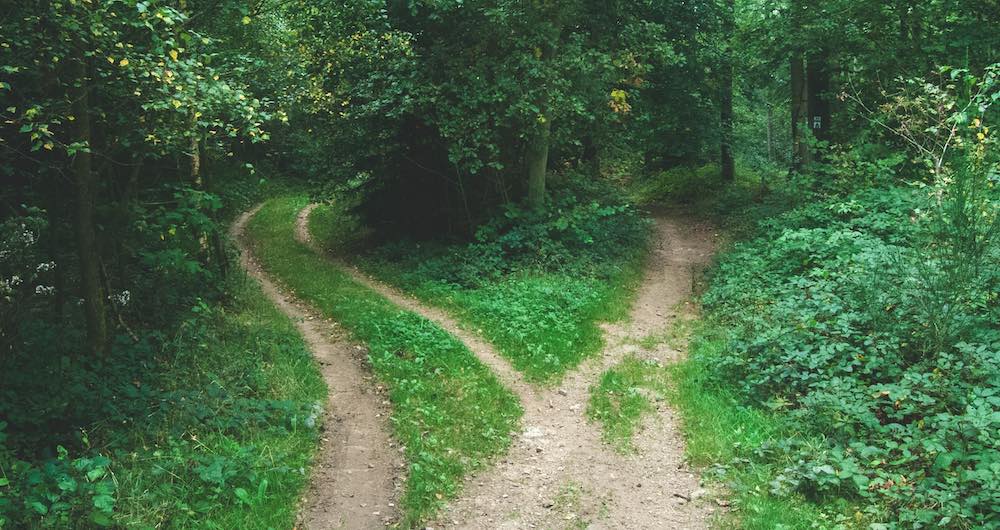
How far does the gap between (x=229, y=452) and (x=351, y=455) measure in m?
1.32

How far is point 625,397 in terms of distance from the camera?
9312mm

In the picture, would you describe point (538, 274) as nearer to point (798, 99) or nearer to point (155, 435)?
point (155, 435)

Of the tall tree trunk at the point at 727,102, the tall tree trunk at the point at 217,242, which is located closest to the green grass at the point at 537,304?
the tall tree trunk at the point at 217,242

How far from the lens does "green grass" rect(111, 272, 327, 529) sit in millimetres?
6277

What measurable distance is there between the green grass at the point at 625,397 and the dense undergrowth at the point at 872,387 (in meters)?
0.40

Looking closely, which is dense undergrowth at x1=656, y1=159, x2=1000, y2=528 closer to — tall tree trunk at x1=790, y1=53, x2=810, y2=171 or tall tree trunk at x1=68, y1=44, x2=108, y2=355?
tall tree trunk at x1=68, y1=44, x2=108, y2=355

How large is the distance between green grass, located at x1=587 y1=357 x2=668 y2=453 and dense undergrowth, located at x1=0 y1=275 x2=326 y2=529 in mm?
3614

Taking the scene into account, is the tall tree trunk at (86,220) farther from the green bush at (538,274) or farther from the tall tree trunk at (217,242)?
the green bush at (538,274)

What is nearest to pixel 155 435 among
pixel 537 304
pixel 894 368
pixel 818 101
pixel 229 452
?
pixel 229 452

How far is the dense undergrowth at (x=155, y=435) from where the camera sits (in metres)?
6.02

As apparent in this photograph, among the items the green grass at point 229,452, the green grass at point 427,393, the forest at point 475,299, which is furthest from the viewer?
the green grass at point 427,393

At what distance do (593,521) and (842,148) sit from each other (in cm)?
Answer: 1353

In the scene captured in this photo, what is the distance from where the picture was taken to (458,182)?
1833 cm

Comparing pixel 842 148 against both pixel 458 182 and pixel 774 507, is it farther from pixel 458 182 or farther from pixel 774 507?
pixel 774 507
